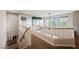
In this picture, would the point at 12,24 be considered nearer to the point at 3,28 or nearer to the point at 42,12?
the point at 3,28

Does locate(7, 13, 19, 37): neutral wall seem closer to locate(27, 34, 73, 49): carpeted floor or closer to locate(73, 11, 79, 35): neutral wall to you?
locate(27, 34, 73, 49): carpeted floor

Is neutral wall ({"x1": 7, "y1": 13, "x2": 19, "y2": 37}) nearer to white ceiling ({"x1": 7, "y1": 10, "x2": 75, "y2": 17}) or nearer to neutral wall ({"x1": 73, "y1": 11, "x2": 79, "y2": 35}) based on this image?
white ceiling ({"x1": 7, "y1": 10, "x2": 75, "y2": 17})

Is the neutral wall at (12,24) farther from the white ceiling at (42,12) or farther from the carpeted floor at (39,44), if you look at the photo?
the carpeted floor at (39,44)

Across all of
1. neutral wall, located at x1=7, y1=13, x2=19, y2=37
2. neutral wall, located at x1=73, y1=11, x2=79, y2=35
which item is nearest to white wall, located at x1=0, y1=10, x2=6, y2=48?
neutral wall, located at x1=7, y1=13, x2=19, y2=37

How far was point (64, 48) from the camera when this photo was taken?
1456 millimetres

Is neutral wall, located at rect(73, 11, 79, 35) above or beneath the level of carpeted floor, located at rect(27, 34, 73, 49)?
above

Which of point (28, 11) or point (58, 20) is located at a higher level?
point (28, 11)

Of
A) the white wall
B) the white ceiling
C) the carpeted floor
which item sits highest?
the white ceiling

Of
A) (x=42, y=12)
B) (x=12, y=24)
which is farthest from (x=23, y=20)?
(x=42, y=12)
